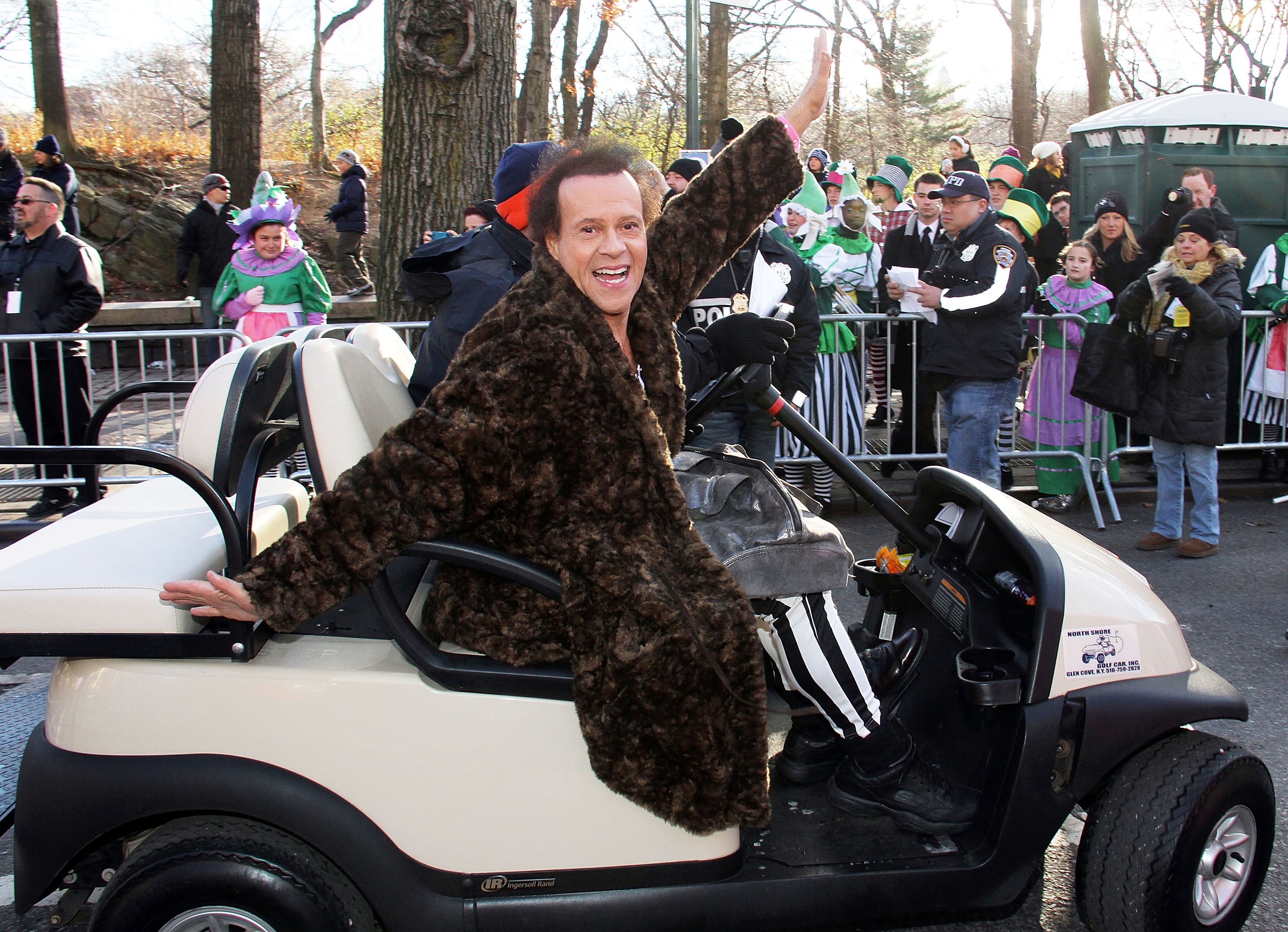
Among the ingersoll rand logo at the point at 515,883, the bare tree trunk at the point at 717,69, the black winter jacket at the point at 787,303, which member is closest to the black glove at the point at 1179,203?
the black winter jacket at the point at 787,303

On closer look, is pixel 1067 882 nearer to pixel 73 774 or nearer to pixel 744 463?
pixel 744 463

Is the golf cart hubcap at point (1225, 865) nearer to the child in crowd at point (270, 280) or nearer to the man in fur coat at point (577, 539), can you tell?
the man in fur coat at point (577, 539)

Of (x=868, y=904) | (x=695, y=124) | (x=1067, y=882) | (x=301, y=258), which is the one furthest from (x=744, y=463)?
(x=695, y=124)

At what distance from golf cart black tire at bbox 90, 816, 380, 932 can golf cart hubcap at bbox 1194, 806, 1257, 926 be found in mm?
1780

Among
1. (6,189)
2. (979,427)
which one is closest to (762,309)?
(979,427)

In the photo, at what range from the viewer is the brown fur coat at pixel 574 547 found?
6.25ft

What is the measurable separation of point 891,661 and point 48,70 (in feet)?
57.6

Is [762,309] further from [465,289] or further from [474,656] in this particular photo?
[474,656]

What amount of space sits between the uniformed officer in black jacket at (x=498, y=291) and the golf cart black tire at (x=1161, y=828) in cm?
123

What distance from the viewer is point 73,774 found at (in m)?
1.94

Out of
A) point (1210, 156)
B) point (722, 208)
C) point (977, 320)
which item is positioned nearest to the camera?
point (722, 208)

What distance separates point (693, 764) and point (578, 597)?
39cm

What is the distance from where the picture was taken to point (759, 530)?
2.28m

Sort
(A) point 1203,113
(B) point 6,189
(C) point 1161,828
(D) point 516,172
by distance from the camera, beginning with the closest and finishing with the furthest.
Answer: (C) point 1161,828 → (D) point 516,172 → (A) point 1203,113 → (B) point 6,189
